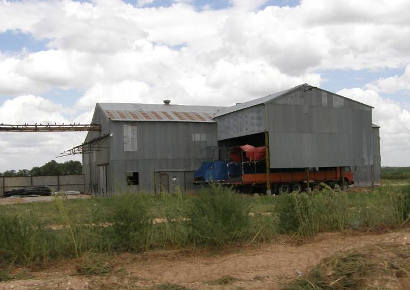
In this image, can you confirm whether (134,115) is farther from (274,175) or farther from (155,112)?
(274,175)

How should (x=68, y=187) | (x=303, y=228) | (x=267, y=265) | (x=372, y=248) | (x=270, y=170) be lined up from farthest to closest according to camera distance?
1. (x=68, y=187)
2. (x=270, y=170)
3. (x=303, y=228)
4. (x=267, y=265)
5. (x=372, y=248)

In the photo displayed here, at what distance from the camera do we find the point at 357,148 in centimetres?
3616

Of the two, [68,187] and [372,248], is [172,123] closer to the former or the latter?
[68,187]

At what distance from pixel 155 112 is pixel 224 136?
20.1 ft

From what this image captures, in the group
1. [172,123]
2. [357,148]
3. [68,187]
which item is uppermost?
[172,123]

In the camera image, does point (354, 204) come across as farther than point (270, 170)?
No

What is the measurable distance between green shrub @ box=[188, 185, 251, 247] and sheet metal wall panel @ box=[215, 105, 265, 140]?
73.8 ft

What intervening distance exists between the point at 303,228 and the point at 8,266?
6.51 m

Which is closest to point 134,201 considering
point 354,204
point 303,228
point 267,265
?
point 267,265

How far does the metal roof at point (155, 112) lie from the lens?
119 ft

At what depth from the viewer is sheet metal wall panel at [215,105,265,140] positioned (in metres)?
32.6

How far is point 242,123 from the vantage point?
34500mm

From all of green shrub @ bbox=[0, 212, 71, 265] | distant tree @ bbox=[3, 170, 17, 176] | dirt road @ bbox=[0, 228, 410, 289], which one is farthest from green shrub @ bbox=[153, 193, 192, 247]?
distant tree @ bbox=[3, 170, 17, 176]

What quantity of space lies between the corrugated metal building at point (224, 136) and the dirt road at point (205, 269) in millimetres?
22335
